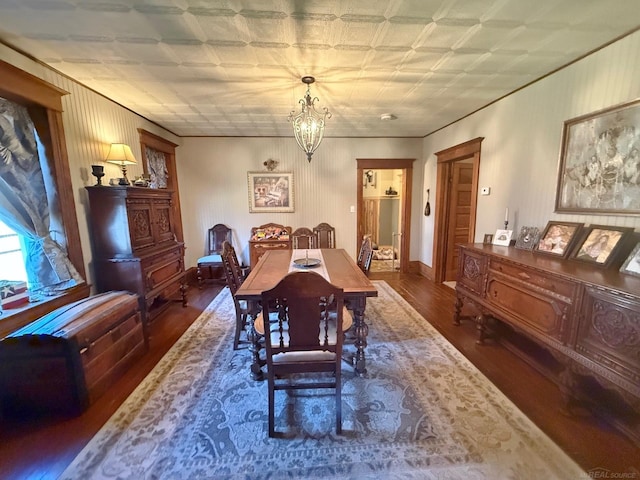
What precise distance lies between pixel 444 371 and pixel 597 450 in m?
0.87

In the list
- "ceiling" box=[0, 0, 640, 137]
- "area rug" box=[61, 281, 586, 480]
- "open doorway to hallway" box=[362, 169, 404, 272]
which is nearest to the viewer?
"area rug" box=[61, 281, 586, 480]

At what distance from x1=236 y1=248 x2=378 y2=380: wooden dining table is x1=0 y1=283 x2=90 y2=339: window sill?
152cm

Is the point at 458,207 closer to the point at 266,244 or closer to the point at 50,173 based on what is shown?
the point at 266,244

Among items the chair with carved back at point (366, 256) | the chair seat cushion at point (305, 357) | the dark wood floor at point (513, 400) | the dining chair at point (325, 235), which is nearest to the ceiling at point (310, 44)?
the chair with carved back at point (366, 256)

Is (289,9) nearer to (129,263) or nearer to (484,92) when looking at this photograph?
(484,92)

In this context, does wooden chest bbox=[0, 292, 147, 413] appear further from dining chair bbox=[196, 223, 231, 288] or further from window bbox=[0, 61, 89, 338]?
dining chair bbox=[196, 223, 231, 288]

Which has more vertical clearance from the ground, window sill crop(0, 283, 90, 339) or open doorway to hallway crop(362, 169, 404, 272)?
open doorway to hallway crop(362, 169, 404, 272)

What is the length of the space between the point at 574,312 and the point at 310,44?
2494 mm

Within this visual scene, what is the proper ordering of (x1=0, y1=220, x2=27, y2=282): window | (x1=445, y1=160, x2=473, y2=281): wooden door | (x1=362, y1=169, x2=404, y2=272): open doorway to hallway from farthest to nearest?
(x1=362, y1=169, x2=404, y2=272): open doorway to hallway
(x1=445, y1=160, x2=473, y2=281): wooden door
(x1=0, y1=220, x2=27, y2=282): window

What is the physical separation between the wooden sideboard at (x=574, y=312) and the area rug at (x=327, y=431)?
481mm

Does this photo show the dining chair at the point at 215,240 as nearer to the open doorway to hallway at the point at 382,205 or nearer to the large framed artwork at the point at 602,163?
the open doorway to hallway at the point at 382,205

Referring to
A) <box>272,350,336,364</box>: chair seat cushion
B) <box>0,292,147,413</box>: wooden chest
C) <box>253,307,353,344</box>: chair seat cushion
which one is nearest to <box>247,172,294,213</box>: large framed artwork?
<box>253,307,353,344</box>: chair seat cushion

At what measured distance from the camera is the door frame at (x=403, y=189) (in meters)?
4.84

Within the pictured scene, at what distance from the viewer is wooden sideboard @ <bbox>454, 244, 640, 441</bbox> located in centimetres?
142
